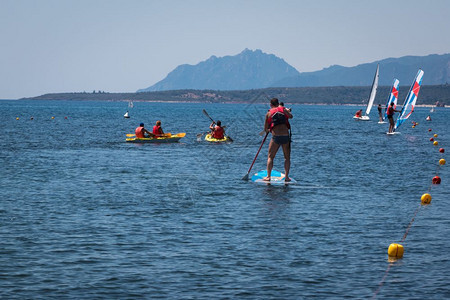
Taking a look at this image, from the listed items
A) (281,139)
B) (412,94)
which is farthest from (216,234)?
(412,94)

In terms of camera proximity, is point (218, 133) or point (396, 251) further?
point (218, 133)

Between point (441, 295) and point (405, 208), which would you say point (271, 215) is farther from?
point (441, 295)

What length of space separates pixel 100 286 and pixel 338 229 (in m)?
6.76

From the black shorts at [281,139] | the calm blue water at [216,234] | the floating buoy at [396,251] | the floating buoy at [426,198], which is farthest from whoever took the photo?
the black shorts at [281,139]

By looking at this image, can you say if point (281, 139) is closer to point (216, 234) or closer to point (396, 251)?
point (216, 234)

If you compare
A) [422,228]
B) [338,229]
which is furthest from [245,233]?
[422,228]

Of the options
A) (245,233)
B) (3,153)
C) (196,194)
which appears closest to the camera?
(245,233)

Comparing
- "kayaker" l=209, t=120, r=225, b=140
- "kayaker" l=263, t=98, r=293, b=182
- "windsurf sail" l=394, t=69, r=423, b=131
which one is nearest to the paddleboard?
"kayaker" l=263, t=98, r=293, b=182

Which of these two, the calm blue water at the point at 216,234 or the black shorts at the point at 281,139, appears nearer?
the calm blue water at the point at 216,234

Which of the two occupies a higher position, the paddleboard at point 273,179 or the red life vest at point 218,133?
the red life vest at point 218,133

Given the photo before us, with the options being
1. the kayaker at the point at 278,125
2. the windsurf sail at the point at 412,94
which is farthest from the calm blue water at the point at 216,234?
the windsurf sail at the point at 412,94

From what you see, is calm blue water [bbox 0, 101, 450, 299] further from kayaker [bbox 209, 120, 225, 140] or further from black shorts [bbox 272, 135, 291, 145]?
kayaker [bbox 209, 120, 225, 140]

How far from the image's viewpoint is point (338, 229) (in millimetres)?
16047

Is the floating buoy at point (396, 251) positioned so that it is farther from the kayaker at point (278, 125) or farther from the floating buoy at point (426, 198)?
the kayaker at point (278, 125)
